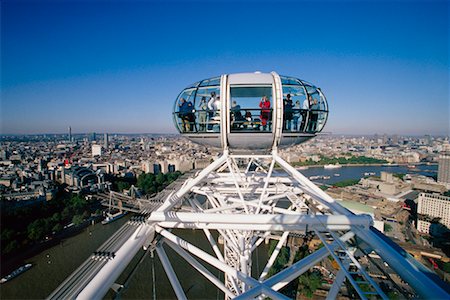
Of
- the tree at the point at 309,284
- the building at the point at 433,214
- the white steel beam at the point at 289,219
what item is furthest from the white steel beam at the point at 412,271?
the building at the point at 433,214

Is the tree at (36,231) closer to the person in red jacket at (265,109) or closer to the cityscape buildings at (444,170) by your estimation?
the person in red jacket at (265,109)

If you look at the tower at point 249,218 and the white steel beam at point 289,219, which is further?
the white steel beam at point 289,219

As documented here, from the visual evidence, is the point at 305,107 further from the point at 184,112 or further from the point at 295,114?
the point at 184,112

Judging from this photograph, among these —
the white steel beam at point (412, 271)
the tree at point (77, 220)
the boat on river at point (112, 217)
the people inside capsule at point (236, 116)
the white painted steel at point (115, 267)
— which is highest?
the people inside capsule at point (236, 116)

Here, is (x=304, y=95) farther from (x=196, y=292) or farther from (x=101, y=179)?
(x=101, y=179)

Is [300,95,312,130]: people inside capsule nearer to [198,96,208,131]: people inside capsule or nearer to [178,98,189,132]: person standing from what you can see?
[198,96,208,131]: people inside capsule

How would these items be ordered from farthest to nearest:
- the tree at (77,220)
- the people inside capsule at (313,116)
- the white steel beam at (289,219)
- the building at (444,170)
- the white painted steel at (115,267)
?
the building at (444,170) → the tree at (77,220) → the people inside capsule at (313,116) → the white steel beam at (289,219) → the white painted steel at (115,267)

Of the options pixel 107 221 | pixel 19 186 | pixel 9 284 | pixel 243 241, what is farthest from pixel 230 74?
pixel 19 186
